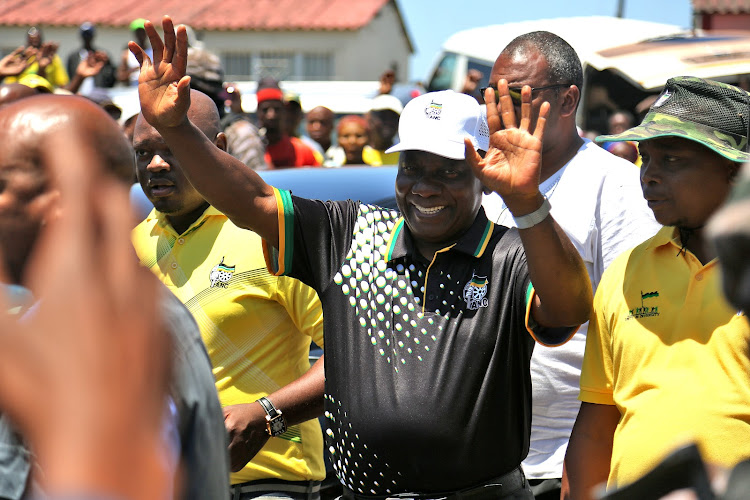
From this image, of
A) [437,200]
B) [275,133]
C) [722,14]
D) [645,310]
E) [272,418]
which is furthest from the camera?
[722,14]

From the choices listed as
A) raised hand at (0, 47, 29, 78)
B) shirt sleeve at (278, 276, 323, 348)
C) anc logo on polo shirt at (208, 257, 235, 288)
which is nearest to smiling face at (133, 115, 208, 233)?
anc logo on polo shirt at (208, 257, 235, 288)

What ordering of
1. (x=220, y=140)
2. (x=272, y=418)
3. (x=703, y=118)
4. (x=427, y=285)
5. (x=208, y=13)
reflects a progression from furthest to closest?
(x=208, y=13), (x=220, y=140), (x=272, y=418), (x=427, y=285), (x=703, y=118)

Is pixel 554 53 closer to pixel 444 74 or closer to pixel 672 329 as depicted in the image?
pixel 672 329

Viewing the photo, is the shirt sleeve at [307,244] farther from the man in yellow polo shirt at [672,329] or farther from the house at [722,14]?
the house at [722,14]

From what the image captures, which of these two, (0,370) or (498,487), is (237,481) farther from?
(0,370)

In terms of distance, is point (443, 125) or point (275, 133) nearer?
point (443, 125)

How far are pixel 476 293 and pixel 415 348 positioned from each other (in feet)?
0.80

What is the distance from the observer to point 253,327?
11.2 ft

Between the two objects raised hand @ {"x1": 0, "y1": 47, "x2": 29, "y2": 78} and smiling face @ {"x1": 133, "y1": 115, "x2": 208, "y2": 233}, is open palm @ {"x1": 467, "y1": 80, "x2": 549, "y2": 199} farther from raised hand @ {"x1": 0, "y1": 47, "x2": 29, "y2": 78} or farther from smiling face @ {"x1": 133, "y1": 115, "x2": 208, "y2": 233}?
raised hand @ {"x1": 0, "y1": 47, "x2": 29, "y2": 78}

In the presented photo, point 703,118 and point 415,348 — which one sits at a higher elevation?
point 703,118

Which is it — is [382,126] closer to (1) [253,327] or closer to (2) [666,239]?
(1) [253,327]

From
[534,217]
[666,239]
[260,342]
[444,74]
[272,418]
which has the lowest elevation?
[444,74]

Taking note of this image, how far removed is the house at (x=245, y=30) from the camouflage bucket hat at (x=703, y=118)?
30.2 meters

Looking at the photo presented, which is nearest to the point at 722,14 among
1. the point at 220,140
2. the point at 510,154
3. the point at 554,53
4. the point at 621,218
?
the point at 554,53
